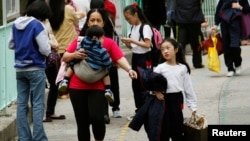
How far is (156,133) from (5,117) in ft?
10.6

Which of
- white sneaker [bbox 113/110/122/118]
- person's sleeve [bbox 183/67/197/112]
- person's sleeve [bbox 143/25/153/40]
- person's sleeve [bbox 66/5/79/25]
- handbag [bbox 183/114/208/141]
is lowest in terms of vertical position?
white sneaker [bbox 113/110/122/118]

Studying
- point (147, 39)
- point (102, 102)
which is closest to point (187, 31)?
point (147, 39)

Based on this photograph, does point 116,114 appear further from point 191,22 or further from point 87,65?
point 191,22

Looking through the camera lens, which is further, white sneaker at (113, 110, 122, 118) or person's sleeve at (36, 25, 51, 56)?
white sneaker at (113, 110, 122, 118)

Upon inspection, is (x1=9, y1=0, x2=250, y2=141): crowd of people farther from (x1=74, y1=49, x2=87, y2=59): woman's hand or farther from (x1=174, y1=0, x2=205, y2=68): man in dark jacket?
(x1=174, y1=0, x2=205, y2=68): man in dark jacket

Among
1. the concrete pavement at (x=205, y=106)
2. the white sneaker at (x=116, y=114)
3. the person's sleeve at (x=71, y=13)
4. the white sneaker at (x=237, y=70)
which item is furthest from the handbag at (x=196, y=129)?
the white sneaker at (x=237, y=70)

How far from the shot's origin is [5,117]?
1123cm

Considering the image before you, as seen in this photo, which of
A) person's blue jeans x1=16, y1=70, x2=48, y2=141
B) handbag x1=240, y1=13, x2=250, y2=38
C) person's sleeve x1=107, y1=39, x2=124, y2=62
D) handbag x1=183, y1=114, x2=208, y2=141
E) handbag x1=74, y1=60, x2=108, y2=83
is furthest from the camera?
handbag x1=240, y1=13, x2=250, y2=38

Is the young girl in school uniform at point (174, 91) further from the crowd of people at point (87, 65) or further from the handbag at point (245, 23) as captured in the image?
the handbag at point (245, 23)

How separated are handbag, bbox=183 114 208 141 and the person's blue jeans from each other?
2.11 m

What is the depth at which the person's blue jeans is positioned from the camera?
10.0 metres

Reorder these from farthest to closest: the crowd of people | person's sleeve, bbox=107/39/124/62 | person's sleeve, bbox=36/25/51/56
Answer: person's sleeve, bbox=36/25/51/56
person's sleeve, bbox=107/39/124/62
the crowd of people

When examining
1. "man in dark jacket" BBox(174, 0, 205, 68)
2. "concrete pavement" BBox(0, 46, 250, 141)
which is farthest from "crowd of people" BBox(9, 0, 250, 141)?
"man in dark jacket" BBox(174, 0, 205, 68)

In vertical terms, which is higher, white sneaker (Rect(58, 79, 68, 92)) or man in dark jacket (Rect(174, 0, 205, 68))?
man in dark jacket (Rect(174, 0, 205, 68))
